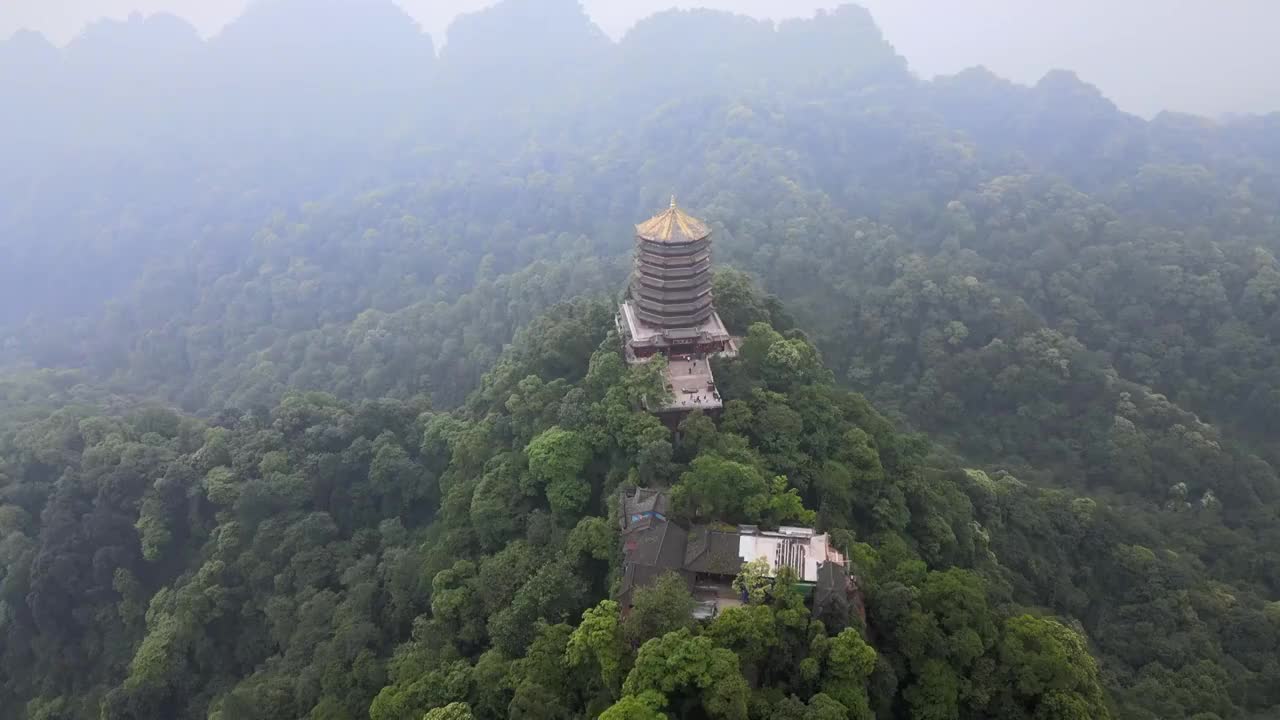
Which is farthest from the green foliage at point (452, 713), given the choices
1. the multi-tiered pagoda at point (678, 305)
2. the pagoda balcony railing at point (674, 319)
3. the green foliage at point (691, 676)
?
the pagoda balcony railing at point (674, 319)

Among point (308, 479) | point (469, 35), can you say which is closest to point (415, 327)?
point (308, 479)

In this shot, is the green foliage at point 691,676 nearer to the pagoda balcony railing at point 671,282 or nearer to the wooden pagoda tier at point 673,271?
the wooden pagoda tier at point 673,271

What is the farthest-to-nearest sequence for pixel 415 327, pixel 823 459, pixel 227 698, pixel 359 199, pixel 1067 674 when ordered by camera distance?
pixel 359 199
pixel 415 327
pixel 823 459
pixel 227 698
pixel 1067 674

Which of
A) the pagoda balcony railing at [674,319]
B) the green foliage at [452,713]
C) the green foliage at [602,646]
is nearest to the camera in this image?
the green foliage at [602,646]

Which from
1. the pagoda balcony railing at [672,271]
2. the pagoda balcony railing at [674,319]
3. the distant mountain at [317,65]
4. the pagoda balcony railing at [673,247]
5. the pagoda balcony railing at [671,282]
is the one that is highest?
the distant mountain at [317,65]

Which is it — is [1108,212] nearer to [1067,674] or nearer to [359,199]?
[1067,674]

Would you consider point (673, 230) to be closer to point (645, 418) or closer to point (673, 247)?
point (673, 247)

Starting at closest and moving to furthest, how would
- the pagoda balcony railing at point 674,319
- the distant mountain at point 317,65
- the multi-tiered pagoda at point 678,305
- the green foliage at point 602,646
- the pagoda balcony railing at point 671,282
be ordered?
the green foliage at point 602,646
the multi-tiered pagoda at point 678,305
the pagoda balcony railing at point 671,282
the pagoda balcony railing at point 674,319
the distant mountain at point 317,65
